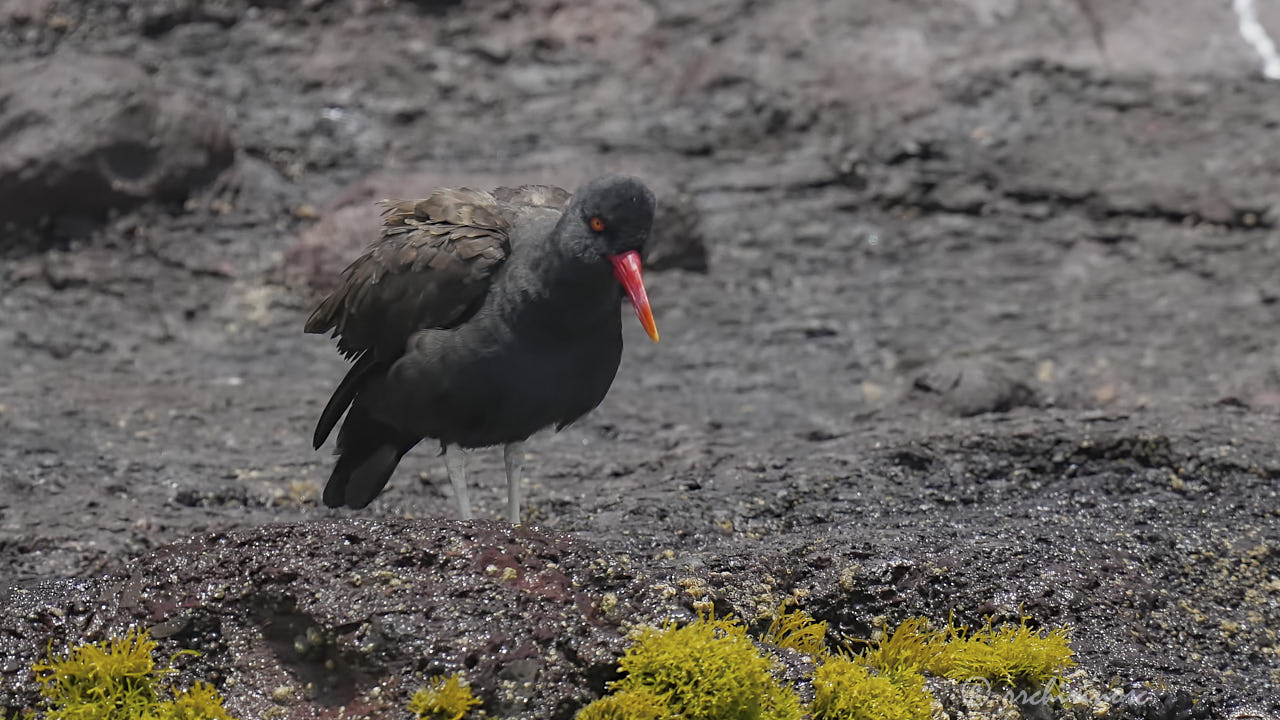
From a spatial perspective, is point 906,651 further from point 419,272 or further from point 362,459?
point 362,459

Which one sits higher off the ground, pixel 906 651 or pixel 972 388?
pixel 906 651

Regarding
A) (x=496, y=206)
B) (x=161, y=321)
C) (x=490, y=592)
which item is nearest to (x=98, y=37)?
(x=161, y=321)

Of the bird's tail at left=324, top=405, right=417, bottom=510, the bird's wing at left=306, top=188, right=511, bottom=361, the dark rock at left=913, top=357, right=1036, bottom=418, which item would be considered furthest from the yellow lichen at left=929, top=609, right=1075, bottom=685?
the dark rock at left=913, top=357, right=1036, bottom=418

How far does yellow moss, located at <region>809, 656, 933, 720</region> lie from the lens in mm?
4180

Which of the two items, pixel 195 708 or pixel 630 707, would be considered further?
pixel 195 708

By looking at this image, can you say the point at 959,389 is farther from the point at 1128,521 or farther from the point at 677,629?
the point at 677,629

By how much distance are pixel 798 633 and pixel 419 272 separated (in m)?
2.20

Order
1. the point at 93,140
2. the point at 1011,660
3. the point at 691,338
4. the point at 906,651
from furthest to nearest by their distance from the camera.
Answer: the point at 93,140
the point at 691,338
the point at 906,651
the point at 1011,660

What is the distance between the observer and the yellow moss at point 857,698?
4.18m

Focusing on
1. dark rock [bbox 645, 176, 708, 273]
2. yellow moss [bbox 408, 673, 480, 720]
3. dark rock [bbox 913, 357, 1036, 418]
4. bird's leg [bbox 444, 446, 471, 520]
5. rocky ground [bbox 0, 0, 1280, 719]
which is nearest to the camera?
yellow moss [bbox 408, 673, 480, 720]

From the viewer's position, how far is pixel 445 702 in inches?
154

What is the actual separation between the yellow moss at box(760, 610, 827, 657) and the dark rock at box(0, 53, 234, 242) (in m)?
7.32

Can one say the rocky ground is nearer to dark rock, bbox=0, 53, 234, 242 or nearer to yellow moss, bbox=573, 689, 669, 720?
dark rock, bbox=0, 53, 234, 242

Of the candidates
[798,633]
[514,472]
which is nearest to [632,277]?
[514,472]
